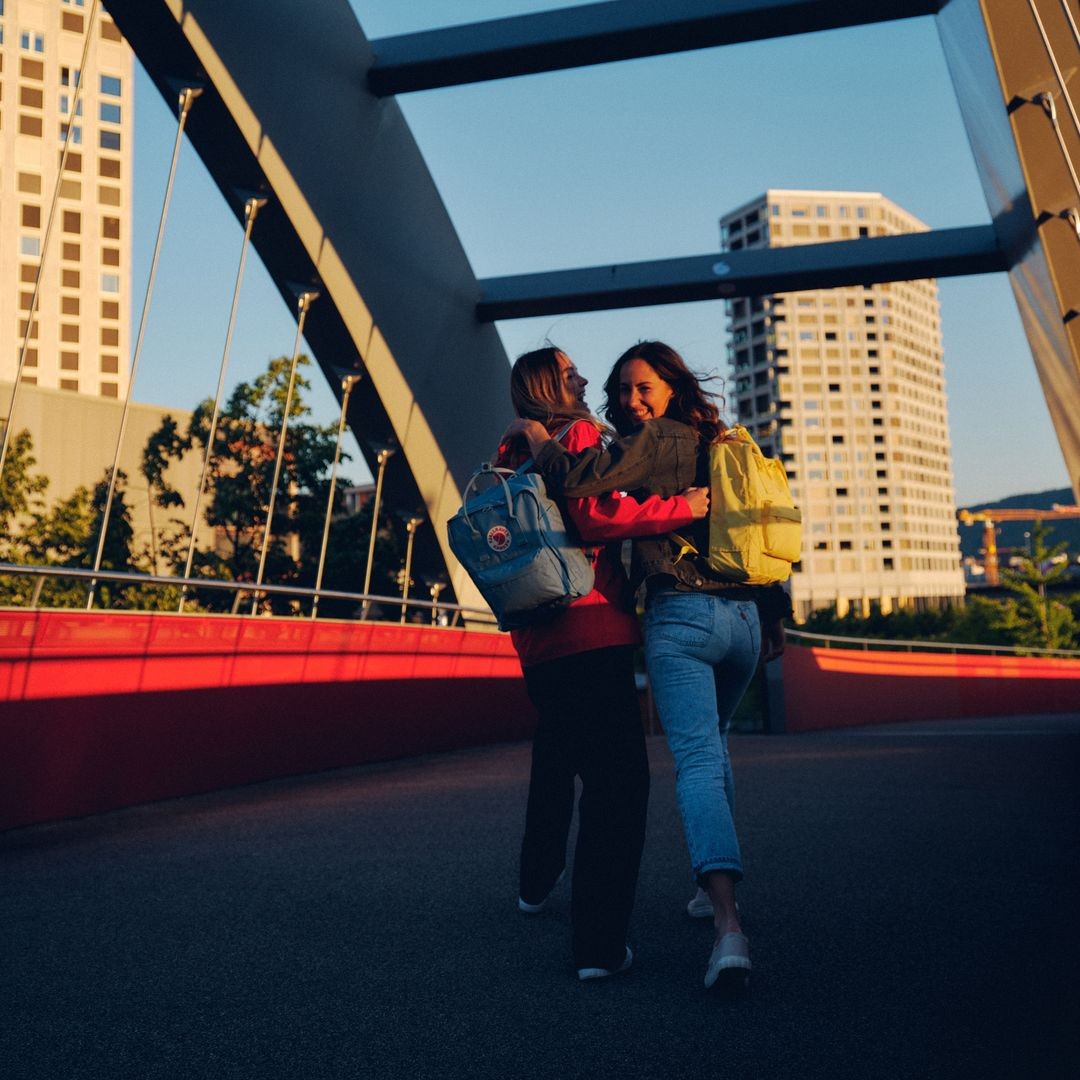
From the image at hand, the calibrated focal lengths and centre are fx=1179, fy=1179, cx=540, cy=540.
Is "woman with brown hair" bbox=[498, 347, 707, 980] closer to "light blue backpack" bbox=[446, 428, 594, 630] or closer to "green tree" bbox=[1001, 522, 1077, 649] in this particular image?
"light blue backpack" bbox=[446, 428, 594, 630]

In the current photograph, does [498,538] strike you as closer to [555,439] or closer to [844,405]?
[555,439]

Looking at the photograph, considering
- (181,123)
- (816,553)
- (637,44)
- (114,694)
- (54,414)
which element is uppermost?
(816,553)

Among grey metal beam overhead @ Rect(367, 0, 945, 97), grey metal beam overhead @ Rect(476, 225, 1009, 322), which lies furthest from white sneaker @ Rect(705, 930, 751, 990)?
grey metal beam overhead @ Rect(476, 225, 1009, 322)

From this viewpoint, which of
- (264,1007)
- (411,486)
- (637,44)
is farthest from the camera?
(411,486)

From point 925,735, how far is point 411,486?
5.94 meters

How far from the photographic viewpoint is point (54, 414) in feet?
147

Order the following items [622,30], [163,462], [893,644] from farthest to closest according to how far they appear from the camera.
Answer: [163,462]
[893,644]
[622,30]

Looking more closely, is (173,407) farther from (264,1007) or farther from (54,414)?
(264,1007)

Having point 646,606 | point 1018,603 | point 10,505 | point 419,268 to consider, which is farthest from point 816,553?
point 646,606

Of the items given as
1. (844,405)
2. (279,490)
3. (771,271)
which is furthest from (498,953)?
(844,405)

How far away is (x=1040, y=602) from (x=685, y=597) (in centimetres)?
6248

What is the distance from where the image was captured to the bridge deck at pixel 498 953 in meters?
2.18

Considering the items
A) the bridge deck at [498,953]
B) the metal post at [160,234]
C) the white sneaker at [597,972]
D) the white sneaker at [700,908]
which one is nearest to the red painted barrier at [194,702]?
the bridge deck at [498,953]

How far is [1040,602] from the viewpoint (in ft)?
197
